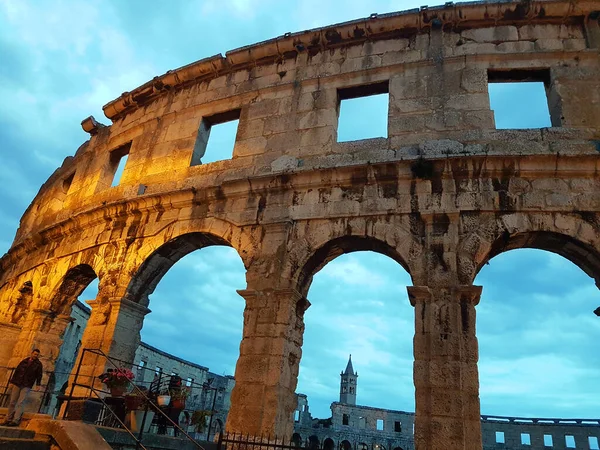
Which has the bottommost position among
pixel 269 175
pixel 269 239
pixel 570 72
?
pixel 269 239

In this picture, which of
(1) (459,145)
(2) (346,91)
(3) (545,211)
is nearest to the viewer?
(3) (545,211)

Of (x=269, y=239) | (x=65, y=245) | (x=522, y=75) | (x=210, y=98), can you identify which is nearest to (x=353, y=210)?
(x=269, y=239)

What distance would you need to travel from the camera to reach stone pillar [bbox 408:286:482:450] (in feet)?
18.9

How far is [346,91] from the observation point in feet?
30.2

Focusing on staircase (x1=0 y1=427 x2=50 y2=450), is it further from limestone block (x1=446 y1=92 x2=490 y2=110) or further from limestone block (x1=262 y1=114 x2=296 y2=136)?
limestone block (x1=446 y1=92 x2=490 y2=110)

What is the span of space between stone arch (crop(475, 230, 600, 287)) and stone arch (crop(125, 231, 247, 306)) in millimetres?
4841

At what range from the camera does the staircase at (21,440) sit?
4.49 metres

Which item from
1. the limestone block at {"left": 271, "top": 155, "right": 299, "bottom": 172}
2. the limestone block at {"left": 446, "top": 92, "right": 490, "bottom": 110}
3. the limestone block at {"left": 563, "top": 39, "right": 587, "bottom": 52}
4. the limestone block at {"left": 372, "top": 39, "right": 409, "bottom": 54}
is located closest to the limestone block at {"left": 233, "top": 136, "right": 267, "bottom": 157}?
the limestone block at {"left": 271, "top": 155, "right": 299, "bottom": 172}

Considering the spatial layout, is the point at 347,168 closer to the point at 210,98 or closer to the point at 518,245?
the point at 518,245

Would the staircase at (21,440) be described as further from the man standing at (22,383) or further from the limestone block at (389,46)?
the limestone block at (389,46)

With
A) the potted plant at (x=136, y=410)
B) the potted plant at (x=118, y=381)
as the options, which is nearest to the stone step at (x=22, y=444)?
the potted plant at (x=136, y=410)

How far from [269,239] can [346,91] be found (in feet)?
11.8

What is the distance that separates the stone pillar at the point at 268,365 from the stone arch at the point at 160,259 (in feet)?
6.31

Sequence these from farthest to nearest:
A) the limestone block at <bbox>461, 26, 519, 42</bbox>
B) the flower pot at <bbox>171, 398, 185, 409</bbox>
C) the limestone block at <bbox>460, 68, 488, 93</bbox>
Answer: the limestone block at <bbox>461, 26, 519, 42</bbox> → the limestone block at <bbox>460, 68, 488, 93</bbox> → the flower pot at <bbox>171, 398, 185, 409</bbox>
